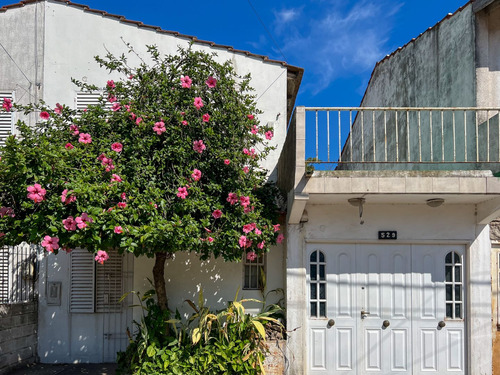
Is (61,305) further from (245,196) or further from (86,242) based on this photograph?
(245,196)

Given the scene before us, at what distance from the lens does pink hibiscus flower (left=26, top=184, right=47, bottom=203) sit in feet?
15.2

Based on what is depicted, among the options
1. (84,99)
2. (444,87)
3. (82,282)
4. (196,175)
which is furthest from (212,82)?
(444,87)

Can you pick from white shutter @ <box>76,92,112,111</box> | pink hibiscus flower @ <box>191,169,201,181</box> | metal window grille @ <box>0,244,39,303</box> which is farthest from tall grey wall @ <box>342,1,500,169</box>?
metal window grille @ <box>0,244,39,303</box>

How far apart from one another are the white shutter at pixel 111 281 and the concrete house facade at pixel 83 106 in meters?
0.02

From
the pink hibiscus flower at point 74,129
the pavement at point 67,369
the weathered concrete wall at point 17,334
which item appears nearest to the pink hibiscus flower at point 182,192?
the pink hibiscus flower at point 74,129

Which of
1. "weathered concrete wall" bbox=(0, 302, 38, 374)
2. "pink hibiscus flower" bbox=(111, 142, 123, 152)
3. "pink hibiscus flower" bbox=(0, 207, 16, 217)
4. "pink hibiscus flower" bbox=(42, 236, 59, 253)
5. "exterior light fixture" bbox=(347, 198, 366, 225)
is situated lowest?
"weathered concrete wall" bbox=(0, 302, 38, 374)

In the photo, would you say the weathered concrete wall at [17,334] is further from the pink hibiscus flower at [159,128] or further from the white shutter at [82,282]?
the pink hibiscus flower at [159,128]

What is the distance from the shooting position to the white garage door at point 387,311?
6328mm

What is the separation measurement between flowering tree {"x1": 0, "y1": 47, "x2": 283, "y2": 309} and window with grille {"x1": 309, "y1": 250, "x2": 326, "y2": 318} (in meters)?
0.79

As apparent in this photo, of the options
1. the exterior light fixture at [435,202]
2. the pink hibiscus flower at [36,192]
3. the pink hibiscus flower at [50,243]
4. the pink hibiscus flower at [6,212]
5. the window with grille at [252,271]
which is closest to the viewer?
the pink hibiscus flower at [36,192]

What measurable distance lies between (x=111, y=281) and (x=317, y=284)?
3.81 meters

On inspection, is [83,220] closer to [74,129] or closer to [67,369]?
[74,129]

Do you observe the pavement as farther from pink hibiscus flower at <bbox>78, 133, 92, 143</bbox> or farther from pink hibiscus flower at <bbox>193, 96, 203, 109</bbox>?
pink hibiscus flower at <bbox>193, 96, 203, 109</bbox>

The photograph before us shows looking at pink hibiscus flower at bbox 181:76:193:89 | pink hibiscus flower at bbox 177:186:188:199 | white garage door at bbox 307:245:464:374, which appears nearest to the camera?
pink hibiscus flower at bbox 177:186:188:199
